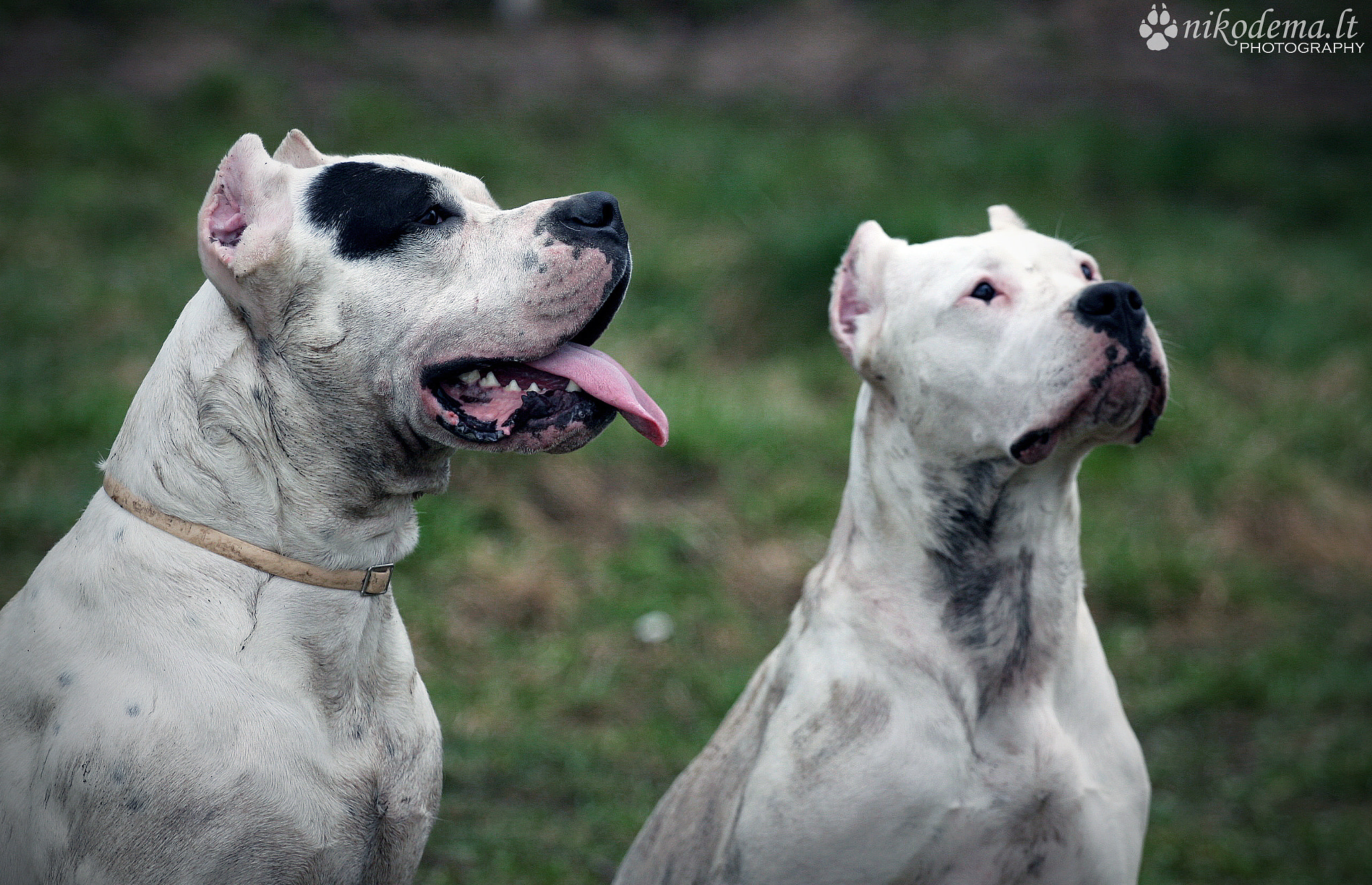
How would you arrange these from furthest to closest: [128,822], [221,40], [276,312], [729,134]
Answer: [221,40], [729,134], [276,312], [128,822]

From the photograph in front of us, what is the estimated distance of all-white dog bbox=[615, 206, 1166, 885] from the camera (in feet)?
9.02

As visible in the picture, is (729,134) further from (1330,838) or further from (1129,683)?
(1330,838)

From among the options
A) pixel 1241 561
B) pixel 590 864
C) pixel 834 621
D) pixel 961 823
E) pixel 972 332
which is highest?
pixel 972 332

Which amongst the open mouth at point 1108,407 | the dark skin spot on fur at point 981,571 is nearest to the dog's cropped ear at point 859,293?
the dark skin spot on fur at point 981,571

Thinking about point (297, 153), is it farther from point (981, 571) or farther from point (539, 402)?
point (981, 571)

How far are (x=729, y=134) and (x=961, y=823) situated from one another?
9.61m

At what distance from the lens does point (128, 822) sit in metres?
2.31

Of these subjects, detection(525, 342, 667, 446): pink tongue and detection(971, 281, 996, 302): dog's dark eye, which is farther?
detection(971, 281, 996, 302): dog's dark eye

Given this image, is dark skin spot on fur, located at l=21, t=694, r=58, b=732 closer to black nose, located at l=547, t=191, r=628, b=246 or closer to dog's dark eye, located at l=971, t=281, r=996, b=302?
black nose, located at l=547, t=191, r=628, b=246

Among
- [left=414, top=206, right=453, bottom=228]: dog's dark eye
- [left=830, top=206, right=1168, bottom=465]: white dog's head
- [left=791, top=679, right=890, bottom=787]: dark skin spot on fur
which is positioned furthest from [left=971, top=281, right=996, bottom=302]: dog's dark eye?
[left=414, top=206, right=453, bottom=228]: dog's dark eye

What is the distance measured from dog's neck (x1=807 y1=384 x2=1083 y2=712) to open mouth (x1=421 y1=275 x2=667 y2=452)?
672mm

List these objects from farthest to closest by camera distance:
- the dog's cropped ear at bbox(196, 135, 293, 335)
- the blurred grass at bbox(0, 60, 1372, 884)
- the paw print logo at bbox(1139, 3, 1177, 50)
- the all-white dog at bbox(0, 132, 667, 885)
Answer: the paw print logo at bbox(1139, 3, 1177, 50) < the blurred grass at bbox(0, 60, 1372, 884) < the dog's cropped ear at bbox(196, 135, 293, 335) < the all-white dog at bbox(0, 132, 667, 885)

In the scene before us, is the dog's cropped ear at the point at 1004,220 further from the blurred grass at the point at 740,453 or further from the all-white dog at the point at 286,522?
the blurred grass at the point at 740,453

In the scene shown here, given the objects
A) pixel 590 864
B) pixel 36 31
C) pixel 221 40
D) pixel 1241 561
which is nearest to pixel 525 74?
pixel 221 40
